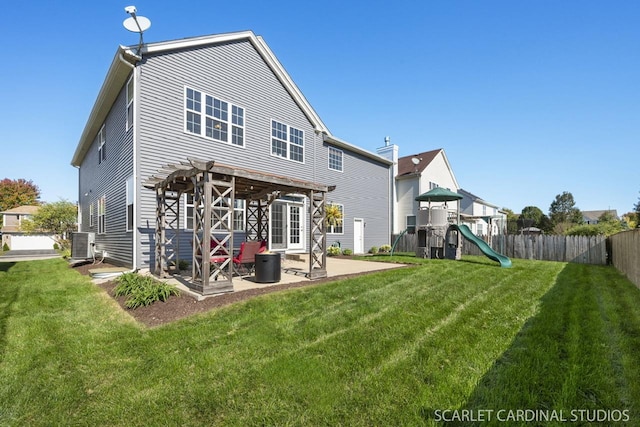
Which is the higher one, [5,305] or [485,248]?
[485,248]

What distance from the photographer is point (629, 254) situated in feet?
28.2

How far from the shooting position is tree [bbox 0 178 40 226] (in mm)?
41938

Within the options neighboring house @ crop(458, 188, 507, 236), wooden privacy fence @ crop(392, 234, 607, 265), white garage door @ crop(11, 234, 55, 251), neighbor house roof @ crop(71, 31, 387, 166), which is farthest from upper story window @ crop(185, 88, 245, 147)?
white garage door @ crop(11, 234, 55, 251)

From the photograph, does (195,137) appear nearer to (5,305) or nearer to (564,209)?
(5,305)

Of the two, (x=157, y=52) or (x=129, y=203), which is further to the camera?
(x=129, y=203)

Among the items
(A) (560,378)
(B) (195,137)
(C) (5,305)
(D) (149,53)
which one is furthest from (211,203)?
(D) (149,53)

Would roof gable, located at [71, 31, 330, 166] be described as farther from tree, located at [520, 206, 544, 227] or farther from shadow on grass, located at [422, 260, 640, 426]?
tree, located at [520, 206, 544, 227]

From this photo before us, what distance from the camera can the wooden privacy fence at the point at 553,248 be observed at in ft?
44.7

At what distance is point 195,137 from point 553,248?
55.1ft

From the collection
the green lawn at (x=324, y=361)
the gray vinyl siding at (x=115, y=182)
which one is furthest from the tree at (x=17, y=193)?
the green lawn at (x=324, y=361)

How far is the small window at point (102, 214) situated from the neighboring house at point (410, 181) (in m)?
16.7

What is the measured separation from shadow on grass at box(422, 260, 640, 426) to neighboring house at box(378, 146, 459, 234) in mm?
17206

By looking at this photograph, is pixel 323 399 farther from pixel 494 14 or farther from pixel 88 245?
pixel 88 245

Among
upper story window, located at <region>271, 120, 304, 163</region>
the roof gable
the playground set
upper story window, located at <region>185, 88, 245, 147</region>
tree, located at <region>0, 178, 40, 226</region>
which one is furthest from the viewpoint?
tree, located at <region>0, 178, 40, 226</region>
